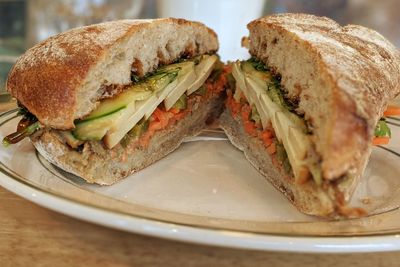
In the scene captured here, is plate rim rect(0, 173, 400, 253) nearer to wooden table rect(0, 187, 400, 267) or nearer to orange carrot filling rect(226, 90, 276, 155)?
wooden table rect(0, 187, 400, 267)

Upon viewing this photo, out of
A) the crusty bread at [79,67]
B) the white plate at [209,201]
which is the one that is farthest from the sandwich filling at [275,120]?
the crusty bread at [79,67]

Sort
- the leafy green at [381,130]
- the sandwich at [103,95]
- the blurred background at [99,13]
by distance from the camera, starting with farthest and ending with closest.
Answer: the blurred background at [99,13]
the leafy green at [381,130]
the sandwich at [103,95]

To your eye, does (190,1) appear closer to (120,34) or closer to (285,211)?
(120,34)

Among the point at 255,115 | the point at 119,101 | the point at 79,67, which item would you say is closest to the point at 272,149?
the point at 255,115

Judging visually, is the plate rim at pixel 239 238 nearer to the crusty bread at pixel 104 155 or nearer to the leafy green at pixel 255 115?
the crusty bread at pixel 104 155

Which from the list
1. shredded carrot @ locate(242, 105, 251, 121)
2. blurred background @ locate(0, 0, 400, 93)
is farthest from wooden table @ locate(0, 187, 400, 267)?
blurred background @ locate(0, 0, 400, 93)

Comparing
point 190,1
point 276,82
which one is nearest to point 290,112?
point 276,82

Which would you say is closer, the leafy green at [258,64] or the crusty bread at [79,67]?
the crusty bread at [79,67]
